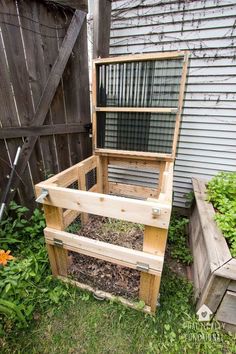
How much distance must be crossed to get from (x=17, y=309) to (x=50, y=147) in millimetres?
1494

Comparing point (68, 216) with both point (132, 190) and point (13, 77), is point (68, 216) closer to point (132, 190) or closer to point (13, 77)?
point (132, 190)

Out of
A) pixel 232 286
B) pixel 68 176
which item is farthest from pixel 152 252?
pixel 68 176

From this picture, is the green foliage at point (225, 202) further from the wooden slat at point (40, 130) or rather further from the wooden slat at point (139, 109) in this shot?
the wooden slat at point (40, 130)

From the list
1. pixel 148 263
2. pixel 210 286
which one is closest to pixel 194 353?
pixel 210 286

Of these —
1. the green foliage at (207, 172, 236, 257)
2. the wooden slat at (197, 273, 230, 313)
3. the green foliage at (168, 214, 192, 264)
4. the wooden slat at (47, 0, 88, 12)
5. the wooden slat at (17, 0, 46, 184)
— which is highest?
the wooden slat at (47, 0, 88, 12)

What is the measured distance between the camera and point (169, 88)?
1.86 metres

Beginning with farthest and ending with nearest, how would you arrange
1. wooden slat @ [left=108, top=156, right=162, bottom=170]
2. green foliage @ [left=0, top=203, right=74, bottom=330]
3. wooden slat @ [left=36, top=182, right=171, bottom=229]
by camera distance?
wooden slat @ [left=108, top=156, right=162, bottom=170] < green foliage @ [left=0, top=203, right=74, bottom=330] < wooden slat @ [left=36, top=182, right=171, bottom=229]

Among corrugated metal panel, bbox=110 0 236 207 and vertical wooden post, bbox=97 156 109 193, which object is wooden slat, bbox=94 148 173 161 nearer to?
vertical wooden post, bbox=97 156 109 193

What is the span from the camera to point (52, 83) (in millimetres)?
1928

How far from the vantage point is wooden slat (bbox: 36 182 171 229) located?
1.15 meters

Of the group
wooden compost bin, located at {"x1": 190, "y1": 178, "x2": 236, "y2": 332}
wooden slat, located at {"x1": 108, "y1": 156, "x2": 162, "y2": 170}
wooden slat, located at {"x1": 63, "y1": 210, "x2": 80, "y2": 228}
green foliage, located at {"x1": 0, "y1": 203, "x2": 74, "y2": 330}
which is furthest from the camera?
wooden slat, located at {"x1": 108, "y1": 156, "x2": 162, "y2": 170}

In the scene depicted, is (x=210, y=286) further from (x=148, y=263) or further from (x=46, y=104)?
(x=46, y=104)

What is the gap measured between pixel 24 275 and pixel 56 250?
29 centimetres

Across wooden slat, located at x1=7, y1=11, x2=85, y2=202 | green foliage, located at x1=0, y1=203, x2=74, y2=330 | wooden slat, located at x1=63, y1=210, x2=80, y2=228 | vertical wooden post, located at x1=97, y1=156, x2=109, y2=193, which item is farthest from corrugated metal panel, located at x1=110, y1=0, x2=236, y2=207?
green foliage, located at x1=0, y1=203, x2=74, y2=330
